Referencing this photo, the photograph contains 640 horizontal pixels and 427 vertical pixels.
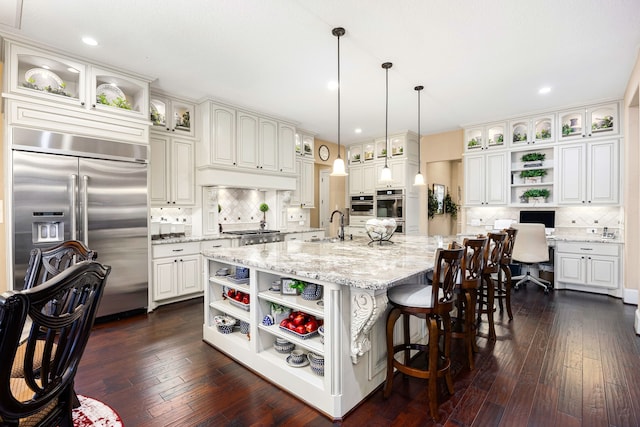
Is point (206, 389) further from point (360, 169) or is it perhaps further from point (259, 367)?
point (360, 169)

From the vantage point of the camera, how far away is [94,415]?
5.98 ft

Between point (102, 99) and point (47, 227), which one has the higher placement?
point (102, 99)

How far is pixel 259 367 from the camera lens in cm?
227

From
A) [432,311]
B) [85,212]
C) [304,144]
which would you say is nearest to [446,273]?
[432,311]

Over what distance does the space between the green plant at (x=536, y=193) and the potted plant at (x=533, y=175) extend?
5.4 inches

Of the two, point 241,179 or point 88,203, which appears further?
point 241,179

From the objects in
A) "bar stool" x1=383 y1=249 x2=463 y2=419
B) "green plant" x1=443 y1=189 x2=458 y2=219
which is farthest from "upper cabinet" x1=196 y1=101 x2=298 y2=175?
"green plant" x1=443 y1=189 x2=458 y2=219

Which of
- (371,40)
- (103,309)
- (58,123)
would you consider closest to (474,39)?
(371,40)

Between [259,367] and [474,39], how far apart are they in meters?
3.38

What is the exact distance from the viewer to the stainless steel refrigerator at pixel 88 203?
2.86 m

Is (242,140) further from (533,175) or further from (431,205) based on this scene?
(533,175)

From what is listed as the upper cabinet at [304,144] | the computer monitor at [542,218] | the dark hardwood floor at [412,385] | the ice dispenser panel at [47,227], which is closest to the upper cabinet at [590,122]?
the computer monitor at [542,218]

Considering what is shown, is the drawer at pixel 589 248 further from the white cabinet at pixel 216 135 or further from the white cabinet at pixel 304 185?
the white cabinet at pixel 216 135

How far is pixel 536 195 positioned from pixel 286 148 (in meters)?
4.28
